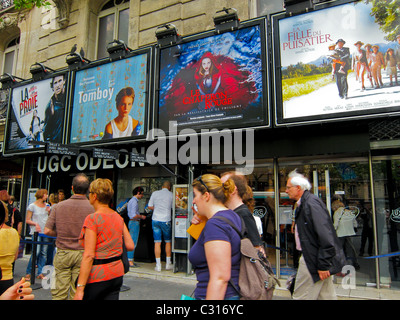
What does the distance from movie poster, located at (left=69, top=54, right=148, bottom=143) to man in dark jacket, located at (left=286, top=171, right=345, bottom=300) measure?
5275 millimetres

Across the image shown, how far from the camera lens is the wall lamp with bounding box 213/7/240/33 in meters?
7.09

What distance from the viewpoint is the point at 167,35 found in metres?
8.05

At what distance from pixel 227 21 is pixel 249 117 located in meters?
2.51

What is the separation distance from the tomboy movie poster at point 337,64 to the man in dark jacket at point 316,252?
2903mm

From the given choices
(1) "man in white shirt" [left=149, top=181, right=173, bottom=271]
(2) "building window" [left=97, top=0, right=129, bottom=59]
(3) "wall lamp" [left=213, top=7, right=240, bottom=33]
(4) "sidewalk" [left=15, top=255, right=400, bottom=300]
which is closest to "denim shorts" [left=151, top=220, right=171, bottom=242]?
(1) "man in white shirt" [left=149, top=181, right=173, bottom=271]

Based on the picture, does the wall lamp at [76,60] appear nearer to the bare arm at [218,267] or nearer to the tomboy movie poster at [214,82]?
the tomboy movie poster at [214,82]

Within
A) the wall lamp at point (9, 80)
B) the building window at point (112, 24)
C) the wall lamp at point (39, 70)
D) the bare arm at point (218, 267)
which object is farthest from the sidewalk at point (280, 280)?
the building window at point (112, 24)

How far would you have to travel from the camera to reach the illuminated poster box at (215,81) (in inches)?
261

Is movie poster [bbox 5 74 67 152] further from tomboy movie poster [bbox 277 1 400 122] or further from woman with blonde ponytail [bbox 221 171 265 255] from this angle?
woman with blonde ponytail [bbox 221 171 265 255]

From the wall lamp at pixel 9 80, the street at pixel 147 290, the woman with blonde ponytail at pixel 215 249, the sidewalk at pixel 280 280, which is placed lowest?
the street at pixel 147 290

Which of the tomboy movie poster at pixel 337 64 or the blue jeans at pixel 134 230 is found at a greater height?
the tomboy movie poster at pixel 337 64

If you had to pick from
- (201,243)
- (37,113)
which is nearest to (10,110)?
(37,113)

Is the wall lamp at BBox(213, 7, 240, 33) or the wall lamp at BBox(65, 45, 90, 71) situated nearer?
the wall lamp at BBox(213, 7, 240, 33)
